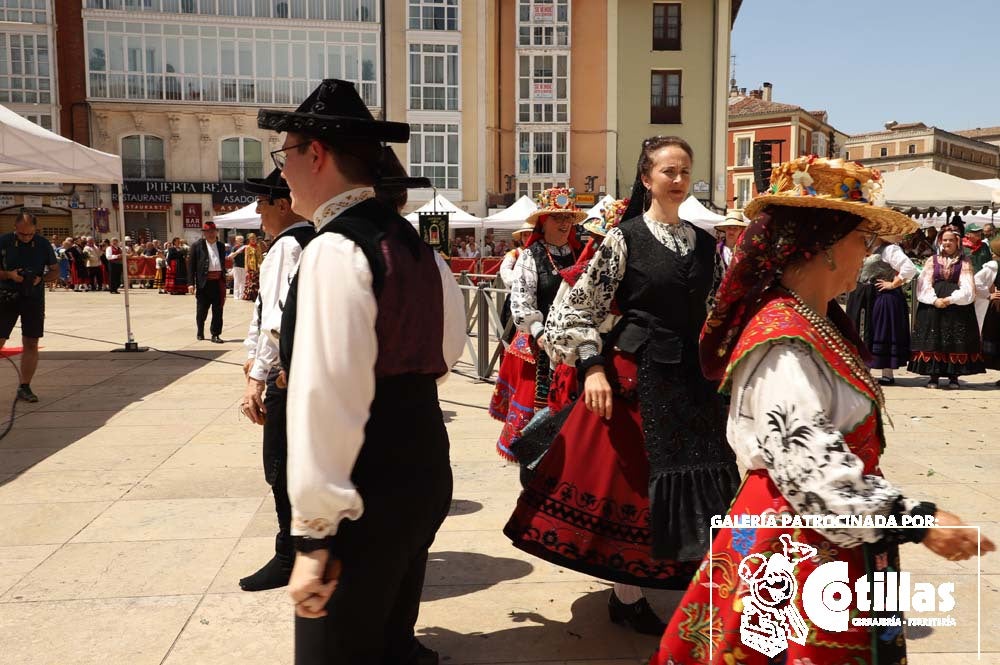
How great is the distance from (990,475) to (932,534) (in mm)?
4629

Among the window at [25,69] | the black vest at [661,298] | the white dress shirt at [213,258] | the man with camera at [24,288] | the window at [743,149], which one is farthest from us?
A: the window at [743,149]

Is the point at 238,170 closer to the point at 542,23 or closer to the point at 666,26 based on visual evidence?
the point at 542,23

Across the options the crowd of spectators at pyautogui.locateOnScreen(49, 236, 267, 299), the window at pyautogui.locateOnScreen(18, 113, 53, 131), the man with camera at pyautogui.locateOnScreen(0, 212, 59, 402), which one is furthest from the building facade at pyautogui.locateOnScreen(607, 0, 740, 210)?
the man with camera at pyautogui.locateOnScreen(0, 212, 59, 402)

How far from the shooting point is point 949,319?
963 centimetres

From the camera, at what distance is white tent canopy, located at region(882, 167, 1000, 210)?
42.8 feet

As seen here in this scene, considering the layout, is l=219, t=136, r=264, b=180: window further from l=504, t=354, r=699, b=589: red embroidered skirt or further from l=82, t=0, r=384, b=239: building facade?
l=504, t=354, r=699, b=589: red embroidered skirt

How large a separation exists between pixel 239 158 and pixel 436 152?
8152 millimetres

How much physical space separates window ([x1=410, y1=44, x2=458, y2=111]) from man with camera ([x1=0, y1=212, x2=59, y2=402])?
29.0 meters

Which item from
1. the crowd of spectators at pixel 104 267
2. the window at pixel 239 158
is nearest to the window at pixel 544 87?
the window at pixel 239 158

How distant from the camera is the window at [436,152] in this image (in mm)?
36250

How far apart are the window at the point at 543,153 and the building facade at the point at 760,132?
50.0ft

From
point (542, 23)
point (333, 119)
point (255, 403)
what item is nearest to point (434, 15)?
point (542, 23)

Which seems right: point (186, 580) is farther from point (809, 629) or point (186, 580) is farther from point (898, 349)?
point (898, 349)

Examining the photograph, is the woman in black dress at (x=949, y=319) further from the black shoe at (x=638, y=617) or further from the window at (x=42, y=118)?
the window at (x=42, y=118)
